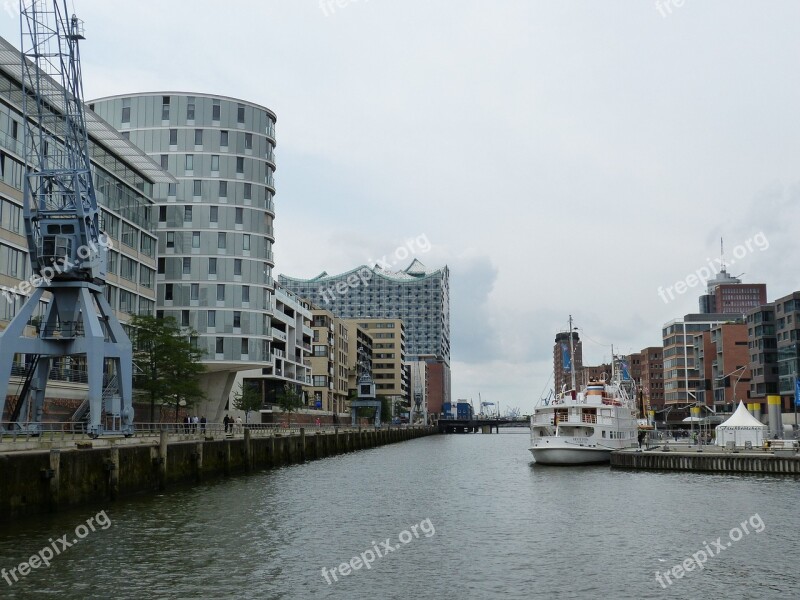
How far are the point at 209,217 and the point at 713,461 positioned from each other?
2344 inches

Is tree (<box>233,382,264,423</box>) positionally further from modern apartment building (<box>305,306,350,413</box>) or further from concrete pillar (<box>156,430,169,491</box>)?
concrete pillar (<box>156,430,169,491</box>)

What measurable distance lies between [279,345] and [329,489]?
258 ft

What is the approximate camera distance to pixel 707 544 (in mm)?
31031

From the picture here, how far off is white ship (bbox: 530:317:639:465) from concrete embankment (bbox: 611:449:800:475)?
414cm

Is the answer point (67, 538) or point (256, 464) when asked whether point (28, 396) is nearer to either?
point (256, 464)

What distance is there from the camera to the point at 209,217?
318 ft

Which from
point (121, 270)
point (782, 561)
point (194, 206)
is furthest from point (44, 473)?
point (194, 206)

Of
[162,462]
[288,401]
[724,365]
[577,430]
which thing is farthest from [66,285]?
[724,365]

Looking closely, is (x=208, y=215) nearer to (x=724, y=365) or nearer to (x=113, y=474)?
(x=113, y=474)

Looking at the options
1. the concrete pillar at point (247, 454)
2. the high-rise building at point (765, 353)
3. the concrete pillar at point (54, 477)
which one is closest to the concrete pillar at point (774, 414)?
the concrete pillar at point (247, 454)

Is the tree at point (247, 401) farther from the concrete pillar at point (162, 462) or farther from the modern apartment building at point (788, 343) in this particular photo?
the modern apartment building at point (788, 343)

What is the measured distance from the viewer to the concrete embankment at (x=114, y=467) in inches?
1272

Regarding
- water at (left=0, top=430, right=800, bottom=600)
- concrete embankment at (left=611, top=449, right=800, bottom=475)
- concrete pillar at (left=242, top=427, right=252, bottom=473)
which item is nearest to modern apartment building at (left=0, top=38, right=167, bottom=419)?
concrete pillar at (left=242, top=427, right=252, bottom=473)

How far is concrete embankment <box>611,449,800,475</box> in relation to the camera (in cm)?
5784
